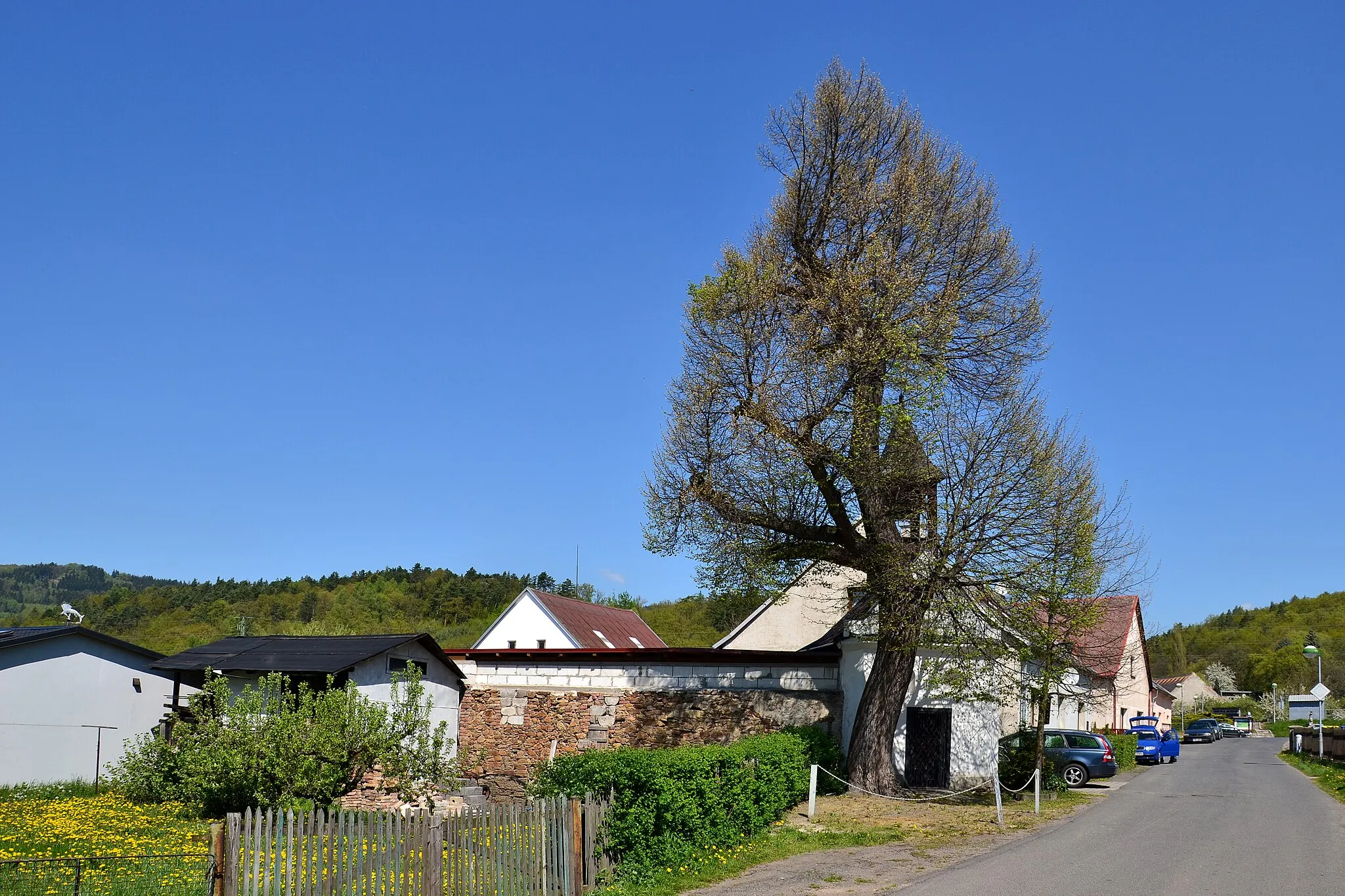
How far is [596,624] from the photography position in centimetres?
5125

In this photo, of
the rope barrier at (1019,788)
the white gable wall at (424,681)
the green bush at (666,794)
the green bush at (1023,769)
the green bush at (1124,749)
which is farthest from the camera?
the green bush at (1124,749)

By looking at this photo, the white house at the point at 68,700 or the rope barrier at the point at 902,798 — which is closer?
the rope barrier at the point at 902,798

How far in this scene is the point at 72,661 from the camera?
2600cm

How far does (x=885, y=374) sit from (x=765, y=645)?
24.0 meters

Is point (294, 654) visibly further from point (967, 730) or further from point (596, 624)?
point (596, 624)

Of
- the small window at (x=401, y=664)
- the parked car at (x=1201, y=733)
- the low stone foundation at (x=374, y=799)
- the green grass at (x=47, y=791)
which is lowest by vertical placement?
the parked car at (x=1201, y=733)

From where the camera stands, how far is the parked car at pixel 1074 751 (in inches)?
1029

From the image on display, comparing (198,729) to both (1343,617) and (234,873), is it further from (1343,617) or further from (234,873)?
(1343,617)

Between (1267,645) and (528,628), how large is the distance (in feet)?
375

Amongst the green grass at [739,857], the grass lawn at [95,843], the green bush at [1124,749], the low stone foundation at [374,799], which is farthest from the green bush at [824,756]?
the green bush at [1124,749]

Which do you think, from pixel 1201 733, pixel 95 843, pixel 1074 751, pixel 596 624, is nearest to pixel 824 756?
pixel 1074 751

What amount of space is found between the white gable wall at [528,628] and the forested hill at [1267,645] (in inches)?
2657

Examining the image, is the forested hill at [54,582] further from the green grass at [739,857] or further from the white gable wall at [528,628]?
the green grass at [739,857]

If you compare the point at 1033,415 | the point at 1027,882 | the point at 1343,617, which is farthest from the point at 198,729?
the point at 1343,617
